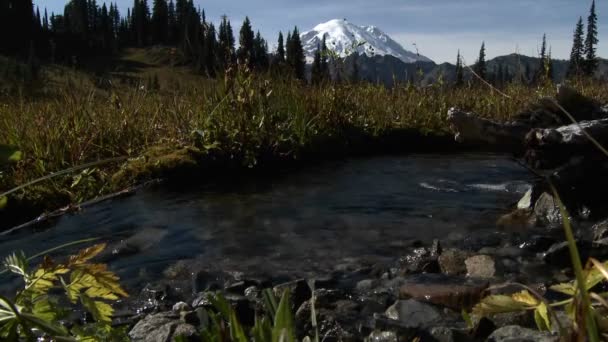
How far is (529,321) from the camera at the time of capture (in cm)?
268

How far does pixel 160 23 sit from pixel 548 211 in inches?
5235

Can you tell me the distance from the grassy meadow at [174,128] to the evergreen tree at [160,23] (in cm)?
12513

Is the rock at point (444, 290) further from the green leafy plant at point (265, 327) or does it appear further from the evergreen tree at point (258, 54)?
the evergreen tree at point (258, 54)

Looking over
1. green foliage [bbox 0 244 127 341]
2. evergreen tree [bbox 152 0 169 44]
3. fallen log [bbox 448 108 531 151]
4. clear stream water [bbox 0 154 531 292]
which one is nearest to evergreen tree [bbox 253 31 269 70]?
clear stream water [bbox 0 154 531 292]

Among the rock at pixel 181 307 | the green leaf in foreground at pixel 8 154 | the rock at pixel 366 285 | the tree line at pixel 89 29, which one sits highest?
the tree line at pixel 89 29

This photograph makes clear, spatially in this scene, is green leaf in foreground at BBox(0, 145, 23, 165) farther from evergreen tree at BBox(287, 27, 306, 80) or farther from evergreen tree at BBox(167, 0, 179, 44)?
evergreen tree at BBox(167, 0, 179, 44)

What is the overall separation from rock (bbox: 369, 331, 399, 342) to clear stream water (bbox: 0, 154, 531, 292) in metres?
1.39

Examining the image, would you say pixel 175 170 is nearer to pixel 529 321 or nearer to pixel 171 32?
pixel 529 321

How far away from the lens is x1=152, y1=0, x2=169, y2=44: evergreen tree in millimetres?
127500

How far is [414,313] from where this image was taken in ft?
9.69

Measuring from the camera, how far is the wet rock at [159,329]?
8.38 ft

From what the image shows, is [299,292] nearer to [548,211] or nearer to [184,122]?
[548,211]

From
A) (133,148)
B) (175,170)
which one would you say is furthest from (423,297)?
(133,148)

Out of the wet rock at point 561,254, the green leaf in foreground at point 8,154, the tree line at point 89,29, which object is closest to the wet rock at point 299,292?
the wet rock at point 561,254
